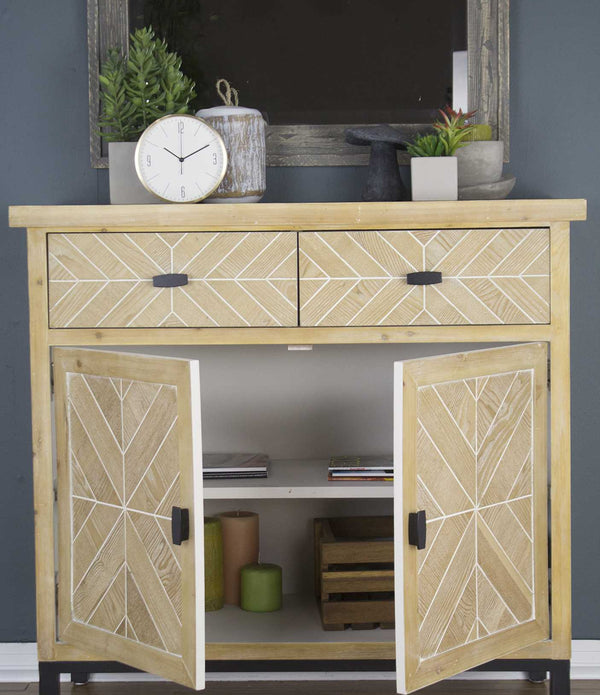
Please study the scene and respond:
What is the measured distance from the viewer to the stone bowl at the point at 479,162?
6.62 feet

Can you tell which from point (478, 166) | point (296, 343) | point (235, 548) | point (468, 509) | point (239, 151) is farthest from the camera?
point (235, 548)

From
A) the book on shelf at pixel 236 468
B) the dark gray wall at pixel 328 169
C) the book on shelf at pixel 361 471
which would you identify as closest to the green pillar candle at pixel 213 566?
the book on shelf at pixel 236 468

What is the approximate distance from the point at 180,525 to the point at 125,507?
0.67 ft

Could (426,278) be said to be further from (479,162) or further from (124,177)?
(124,177)

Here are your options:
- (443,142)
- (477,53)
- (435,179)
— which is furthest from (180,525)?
(477,53)

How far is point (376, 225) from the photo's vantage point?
5.88 ft

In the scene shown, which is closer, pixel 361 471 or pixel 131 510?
pixel 131 510

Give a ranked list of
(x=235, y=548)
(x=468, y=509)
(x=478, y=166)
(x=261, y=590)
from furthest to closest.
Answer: (x=235, y=548), (x=261, y=590), (x=478, y=166), (x=468, y=509)

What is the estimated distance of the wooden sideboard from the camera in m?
1.73

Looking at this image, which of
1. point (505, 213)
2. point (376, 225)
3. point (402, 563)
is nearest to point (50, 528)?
point (402, 563)

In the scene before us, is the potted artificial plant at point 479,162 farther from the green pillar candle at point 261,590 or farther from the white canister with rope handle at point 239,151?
the green pillar candle at point 261,590

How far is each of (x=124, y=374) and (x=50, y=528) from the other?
431 millimetres

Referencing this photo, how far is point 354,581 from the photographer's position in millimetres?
2059

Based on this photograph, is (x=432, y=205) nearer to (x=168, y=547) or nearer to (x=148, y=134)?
(x=148, y=134)
